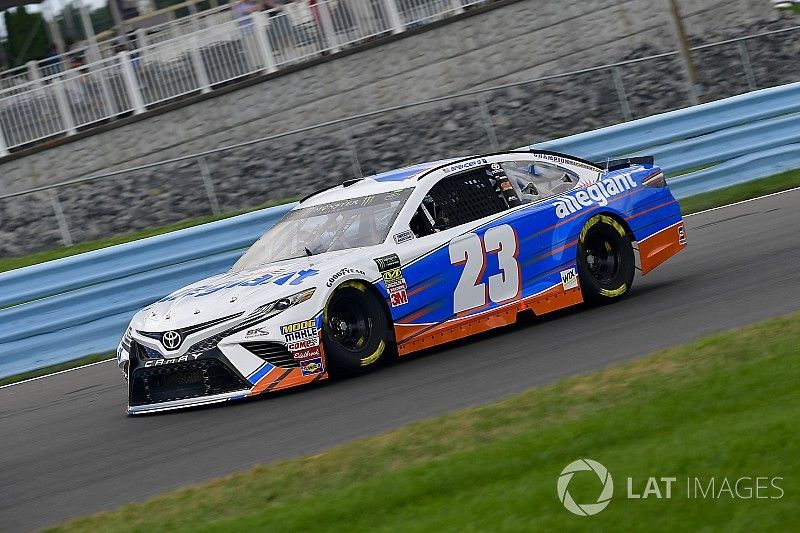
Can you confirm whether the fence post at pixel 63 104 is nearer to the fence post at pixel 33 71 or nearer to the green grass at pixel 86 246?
the fence post at pixel 33 71

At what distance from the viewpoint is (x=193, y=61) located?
20.7 meters

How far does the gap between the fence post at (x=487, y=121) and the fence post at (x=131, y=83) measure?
5419 mm

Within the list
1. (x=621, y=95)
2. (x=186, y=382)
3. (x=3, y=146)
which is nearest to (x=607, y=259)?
(x=186, y=382)

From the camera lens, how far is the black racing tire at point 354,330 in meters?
8.80

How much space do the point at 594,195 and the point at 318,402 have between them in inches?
136

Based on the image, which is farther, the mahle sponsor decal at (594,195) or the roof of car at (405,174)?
the mahle sponsor decal at (594,195)

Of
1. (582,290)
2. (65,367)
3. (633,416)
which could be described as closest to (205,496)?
(633,416)

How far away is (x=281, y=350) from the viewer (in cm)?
852

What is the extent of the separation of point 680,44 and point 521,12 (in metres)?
2.90

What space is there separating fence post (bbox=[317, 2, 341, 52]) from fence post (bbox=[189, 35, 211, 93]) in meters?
2.15

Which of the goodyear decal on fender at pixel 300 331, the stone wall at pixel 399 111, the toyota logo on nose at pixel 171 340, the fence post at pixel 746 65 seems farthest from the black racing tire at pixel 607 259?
the fence post at pixel 746 65

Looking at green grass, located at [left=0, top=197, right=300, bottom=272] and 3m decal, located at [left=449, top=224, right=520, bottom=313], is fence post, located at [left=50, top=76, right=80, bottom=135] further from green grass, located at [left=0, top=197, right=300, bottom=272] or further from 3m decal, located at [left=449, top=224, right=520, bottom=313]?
3m decal, located at [left=449, top=224, right=520, bottom=313]

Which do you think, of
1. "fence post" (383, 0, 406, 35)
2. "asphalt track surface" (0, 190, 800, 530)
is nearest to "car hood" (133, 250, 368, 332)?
"asphalt track surface" (0, 190, 800, 530)

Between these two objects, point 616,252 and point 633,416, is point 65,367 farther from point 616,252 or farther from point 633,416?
point 633,416
